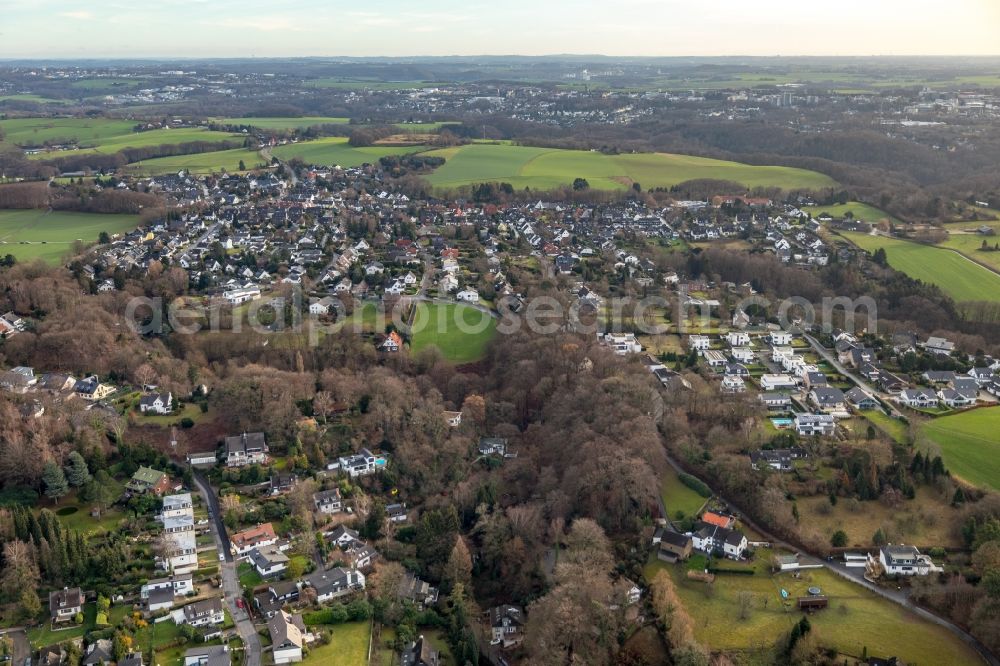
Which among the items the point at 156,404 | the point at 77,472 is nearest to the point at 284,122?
the point at 156,404

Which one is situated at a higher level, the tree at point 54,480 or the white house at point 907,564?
the tree at point 54,480

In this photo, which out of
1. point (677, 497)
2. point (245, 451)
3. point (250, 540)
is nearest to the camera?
point (250, 540)

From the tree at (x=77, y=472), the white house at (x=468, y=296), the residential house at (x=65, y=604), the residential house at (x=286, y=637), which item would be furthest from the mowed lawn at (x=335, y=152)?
the residential house at (x=286, y=637)

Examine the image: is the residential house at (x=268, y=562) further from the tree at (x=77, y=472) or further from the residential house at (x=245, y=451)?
the tree at (x=77, y=472)

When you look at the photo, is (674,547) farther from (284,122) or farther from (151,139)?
(284,122)

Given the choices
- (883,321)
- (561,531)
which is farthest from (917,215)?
(561,531)

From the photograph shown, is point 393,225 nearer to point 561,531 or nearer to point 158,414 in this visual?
point 158,414

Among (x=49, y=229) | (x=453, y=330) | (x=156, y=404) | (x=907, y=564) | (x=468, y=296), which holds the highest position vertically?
(x=49, y=229)
